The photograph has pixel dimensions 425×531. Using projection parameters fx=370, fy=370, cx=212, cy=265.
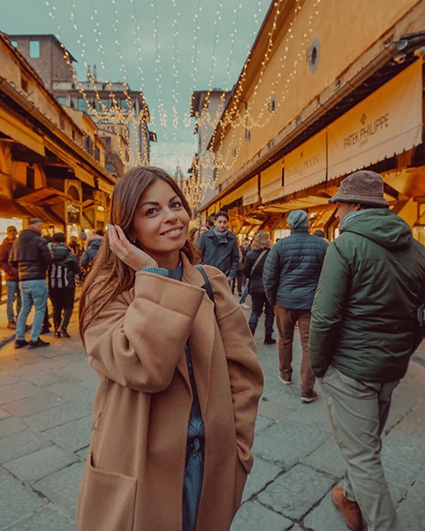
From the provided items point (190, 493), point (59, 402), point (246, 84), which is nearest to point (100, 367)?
point (190, 493)

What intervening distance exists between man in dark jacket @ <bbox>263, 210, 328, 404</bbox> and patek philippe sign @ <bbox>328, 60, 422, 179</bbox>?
1.31m

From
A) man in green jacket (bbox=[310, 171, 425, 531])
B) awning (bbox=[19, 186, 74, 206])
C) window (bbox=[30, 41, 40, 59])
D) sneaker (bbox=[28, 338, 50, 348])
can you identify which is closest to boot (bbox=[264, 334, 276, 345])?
sneaker (bbox=[28, 338, 50, 348])

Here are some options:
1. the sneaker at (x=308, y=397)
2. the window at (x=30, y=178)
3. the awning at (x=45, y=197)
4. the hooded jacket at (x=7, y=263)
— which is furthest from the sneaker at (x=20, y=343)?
the window at (x=30, y=178)

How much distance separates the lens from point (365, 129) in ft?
16.0

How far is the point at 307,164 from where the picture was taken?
23.3 ft

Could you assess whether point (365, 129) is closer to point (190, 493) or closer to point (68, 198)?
point (190, 493)

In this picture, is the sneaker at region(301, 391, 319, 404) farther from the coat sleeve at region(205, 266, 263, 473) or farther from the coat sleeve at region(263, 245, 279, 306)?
the coat sleeve at region(205, 266, 263, 473)

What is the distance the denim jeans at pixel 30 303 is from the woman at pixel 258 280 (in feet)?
11.6

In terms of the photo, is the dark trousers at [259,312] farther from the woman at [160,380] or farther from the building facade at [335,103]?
the woman at [160,380]

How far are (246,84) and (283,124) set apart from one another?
702 centimetres

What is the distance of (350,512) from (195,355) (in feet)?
5.87

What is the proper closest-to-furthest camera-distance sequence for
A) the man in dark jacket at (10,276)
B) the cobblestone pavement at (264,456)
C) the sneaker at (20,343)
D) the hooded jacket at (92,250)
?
the cobblestone pavement at (264,456)
the sneaker at (20,343)
the man in dark jacket at (10,276)
the hooded jacket at (92,250)

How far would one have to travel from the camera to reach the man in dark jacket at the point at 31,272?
617 cm

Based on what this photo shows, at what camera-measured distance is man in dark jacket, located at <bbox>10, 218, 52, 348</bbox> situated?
6172 millimetres
